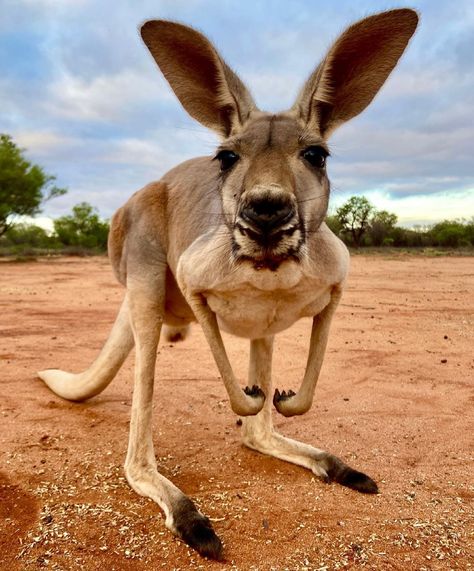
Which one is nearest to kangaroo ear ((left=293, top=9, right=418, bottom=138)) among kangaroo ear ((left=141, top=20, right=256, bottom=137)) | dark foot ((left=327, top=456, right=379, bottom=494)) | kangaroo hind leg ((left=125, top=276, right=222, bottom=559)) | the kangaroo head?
the kangaroo head

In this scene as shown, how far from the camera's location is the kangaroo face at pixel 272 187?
203 cm

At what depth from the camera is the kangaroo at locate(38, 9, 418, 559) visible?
224 cm

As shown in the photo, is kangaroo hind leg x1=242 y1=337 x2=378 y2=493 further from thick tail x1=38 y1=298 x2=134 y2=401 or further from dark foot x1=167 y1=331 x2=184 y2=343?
thick tail x1=38 y1=298 x2=134 y2=401

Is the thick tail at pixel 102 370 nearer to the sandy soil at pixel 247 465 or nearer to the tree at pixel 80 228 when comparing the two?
the sandy soil at pixel 247 465

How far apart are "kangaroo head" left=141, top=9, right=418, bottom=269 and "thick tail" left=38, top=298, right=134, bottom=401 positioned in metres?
1.58

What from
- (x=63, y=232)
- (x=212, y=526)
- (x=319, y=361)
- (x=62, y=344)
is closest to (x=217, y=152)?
(x=319, y=361)

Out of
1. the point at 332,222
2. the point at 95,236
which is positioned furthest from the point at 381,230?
the point at 332,222

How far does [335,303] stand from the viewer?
2859 mm

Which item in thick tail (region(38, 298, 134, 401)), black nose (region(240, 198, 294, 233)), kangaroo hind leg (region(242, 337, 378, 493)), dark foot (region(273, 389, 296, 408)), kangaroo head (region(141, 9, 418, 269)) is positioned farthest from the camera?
thick tail (region(38, 298, 134, 401))

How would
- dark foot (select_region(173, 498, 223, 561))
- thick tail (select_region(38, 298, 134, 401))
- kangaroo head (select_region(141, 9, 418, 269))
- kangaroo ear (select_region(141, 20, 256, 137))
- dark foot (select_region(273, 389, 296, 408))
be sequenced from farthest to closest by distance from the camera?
thick tail (select_region(38, 298, 134, 401)) < dark foot (select_region(273, 389, 296, 408)) < kangaroo ear (select_region(141, 20, 256, 137)) < dark foot (select_region(173, 498, 223, 561)) < kangaroo head (select_region(141, 9, 418, 269))

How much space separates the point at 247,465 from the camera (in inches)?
127

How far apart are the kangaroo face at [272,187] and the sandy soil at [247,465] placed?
→ 130 cm

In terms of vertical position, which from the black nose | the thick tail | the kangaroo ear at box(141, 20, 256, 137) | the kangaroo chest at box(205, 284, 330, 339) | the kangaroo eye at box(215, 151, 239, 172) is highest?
the kangaroo ear at box(141, 20, 256, 137)

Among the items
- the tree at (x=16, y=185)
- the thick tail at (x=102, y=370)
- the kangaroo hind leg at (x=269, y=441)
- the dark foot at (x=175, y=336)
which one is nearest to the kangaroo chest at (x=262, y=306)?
the kangaroo hind leg at (x=269, y=441)
